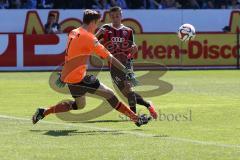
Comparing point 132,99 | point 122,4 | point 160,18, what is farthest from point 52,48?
point 132,99

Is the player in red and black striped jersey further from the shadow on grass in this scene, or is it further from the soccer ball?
the soccer ball

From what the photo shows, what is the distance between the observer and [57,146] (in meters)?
10.5

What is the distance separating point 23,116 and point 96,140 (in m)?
3.85

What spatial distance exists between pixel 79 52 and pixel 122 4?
24.4 m

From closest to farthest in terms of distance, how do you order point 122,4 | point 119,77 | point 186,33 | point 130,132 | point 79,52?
point 130,132 < point 79,52 < point 119,77 < point 186,33 < point 122,4

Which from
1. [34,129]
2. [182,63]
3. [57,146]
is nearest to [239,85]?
[182,63]

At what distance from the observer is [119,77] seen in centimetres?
1395

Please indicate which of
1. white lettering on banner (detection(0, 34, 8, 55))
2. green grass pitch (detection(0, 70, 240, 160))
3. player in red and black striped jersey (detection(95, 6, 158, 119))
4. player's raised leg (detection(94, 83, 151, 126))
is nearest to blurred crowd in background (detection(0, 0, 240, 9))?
white lettering on banner (detection(0, 34, 8, 55))

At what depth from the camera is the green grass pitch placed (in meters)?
9.84

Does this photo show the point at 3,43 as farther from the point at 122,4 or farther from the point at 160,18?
the point at 160,18

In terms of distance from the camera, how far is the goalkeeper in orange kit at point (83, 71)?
12.1 metres

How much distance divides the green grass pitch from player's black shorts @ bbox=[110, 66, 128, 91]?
703mm

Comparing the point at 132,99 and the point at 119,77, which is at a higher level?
the point at 119,77

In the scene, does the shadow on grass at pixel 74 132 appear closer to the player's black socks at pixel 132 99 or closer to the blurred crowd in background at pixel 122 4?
the player's black socks at pixel 132 99
